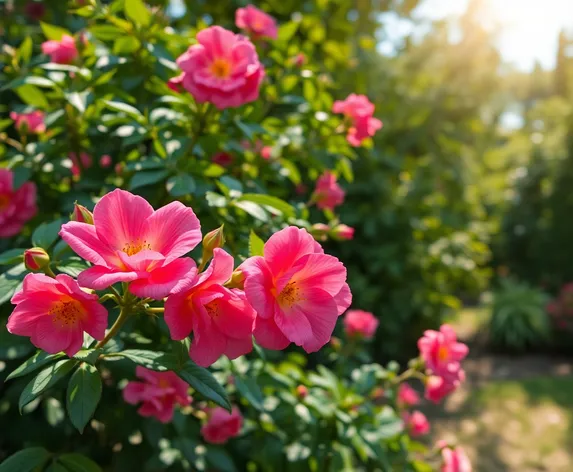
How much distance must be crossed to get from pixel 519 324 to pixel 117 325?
19.9 feet

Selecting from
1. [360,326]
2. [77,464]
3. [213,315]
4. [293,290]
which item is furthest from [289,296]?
[360,326]

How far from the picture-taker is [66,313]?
2.72ft

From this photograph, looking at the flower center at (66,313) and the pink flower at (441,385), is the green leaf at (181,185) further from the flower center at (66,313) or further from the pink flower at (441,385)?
the pink flower at (441,385)

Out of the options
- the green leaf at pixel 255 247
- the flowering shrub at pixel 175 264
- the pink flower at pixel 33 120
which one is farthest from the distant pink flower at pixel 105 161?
the green leaf at pixel 255 247

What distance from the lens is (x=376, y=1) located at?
4.22m

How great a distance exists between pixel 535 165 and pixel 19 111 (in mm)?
7407

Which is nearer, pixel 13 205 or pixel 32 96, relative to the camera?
pixel 13 205

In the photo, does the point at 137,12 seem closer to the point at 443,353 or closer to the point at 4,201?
the point at 4,201

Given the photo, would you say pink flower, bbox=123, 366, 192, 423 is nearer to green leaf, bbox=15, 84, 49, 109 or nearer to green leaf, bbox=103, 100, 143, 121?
green leaf, bbox=103, 100, 143, 121

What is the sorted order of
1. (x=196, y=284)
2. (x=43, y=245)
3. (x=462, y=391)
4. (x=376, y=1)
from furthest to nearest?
(x=462, y=391) < (x=376, y=1) < (x=43, y=245) < (x=196, y=284)

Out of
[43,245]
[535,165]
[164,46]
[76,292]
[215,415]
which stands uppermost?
[164,46]

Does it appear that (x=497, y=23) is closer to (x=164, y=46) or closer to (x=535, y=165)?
(x=535, y=165)

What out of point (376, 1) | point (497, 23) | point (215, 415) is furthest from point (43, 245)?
point (497, 23)

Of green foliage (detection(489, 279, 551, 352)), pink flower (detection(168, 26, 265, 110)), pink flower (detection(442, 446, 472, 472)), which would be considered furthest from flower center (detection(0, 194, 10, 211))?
green foliage (detection(489, 279, 551, 352))
